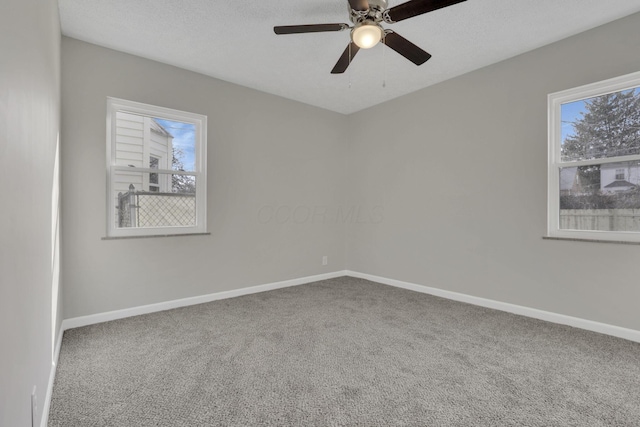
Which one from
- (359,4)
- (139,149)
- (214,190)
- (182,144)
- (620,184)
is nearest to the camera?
(359,4)

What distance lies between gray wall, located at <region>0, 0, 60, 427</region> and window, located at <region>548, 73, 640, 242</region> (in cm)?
377

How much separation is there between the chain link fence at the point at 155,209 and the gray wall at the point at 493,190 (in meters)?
2.56

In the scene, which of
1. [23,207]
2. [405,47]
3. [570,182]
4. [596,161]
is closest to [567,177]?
[570,182]

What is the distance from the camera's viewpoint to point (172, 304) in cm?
336

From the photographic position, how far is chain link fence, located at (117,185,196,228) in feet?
10.3

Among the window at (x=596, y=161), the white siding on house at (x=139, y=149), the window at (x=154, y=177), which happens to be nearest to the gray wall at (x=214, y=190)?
the white siding on house at (x=139, y=149)

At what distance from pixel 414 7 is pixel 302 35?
46.8 inches

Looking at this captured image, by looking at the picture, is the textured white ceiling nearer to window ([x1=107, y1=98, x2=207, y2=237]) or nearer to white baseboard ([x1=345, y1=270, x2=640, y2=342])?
window ([x1=107, y1=98, x2=207, y2=237])

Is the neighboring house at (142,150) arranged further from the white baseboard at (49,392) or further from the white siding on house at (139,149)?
the white baseboard at (49,392)

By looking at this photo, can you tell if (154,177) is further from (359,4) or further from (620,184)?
(620,184)

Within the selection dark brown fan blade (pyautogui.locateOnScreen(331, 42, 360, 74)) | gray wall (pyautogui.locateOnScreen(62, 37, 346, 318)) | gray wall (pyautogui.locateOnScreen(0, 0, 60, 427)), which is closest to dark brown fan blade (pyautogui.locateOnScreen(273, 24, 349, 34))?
dark brown fan blade (pyautogui.locateOnScreen(331, 42, 360, 74))

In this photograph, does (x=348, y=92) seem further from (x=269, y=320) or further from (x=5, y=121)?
(x=5, y=121)

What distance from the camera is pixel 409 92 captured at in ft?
13.6

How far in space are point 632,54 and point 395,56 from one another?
1.91 metres
